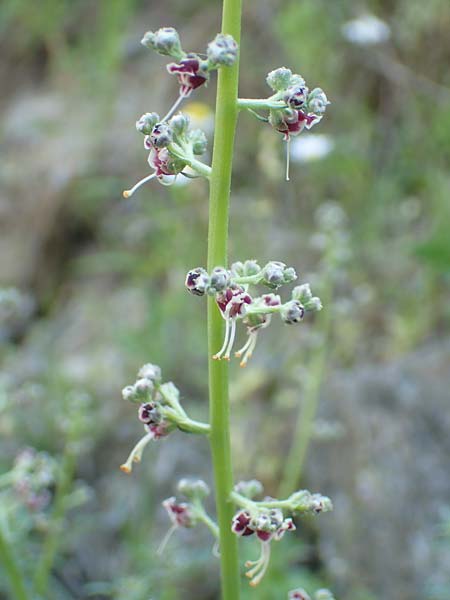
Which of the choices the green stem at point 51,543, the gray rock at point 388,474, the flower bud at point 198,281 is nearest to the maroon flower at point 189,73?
the flower bud at point 198,281

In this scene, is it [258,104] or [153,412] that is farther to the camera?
[153,412]

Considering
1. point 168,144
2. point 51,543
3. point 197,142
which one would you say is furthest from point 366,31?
point 168,144

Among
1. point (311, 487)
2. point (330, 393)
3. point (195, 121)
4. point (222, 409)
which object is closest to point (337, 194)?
point (195, 121)

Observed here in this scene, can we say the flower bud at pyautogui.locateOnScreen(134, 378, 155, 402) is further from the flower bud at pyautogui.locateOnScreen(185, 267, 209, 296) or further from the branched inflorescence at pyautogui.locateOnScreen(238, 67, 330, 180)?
the branched inflorescence at pyautogui.locateOnScreen(238, 67, 330, 180)

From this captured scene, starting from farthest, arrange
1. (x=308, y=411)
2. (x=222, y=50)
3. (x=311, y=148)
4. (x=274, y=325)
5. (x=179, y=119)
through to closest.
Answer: (x=311, y=148), (x=274, y=325), (x=308, y=411), (x=179, y=119), (x=222, y=50)

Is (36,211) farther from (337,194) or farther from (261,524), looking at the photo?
(261,524)

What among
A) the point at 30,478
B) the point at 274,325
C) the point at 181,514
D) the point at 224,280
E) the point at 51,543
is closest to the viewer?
the point at 224,280

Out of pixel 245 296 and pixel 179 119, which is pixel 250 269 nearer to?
pixel 245 296

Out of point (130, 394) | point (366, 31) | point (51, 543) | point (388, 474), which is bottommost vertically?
point (51, 543)
